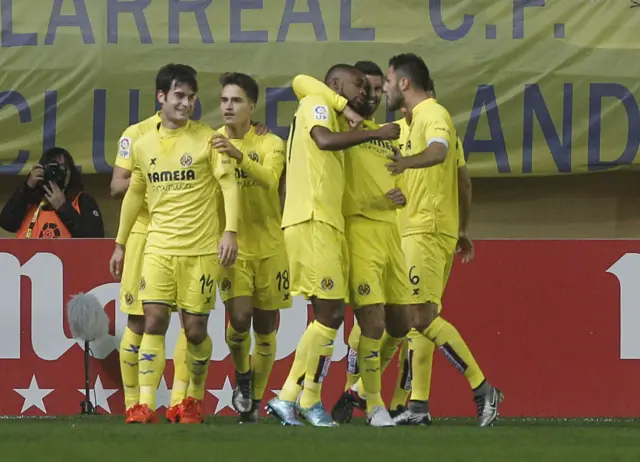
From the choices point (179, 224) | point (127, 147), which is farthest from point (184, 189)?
point (127, 147)

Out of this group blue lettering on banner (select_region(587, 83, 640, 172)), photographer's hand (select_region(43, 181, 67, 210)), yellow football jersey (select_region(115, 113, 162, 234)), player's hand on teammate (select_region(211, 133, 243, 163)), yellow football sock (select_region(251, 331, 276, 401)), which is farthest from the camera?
blue lettering on banner (select_region(587, 83, 640, 172))

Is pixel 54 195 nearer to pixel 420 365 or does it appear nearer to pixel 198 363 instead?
pixel 198 363

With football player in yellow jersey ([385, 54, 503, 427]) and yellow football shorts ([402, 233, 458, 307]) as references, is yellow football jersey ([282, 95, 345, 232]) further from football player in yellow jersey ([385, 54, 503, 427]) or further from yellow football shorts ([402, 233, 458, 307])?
yellow football shorts ([402, 233, 458, 307])

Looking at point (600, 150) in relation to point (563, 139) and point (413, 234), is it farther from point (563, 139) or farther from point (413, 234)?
point (413, 234)

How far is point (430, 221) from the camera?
29.7 ft

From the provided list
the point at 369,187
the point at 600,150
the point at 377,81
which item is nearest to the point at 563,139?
the point at 600,150

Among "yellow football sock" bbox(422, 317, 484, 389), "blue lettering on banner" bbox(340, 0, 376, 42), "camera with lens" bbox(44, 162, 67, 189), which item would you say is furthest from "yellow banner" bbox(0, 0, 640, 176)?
"yellow football sock" bbox(422, 317, 484, 389)

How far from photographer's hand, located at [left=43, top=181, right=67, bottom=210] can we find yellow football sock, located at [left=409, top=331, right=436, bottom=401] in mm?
3004

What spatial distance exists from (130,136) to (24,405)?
2.39m

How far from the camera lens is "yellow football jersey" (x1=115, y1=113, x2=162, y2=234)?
905cm

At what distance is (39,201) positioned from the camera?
36.4 feet

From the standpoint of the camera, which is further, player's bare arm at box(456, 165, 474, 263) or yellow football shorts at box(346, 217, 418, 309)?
player's bare arm at box(456, 165, 474, 263)

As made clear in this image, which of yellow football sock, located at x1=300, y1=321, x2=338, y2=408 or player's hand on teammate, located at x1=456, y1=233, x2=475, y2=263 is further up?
player's hand on teammate, located at x1=456, y1=233, x2=475, y2=263

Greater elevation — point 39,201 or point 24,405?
point 39,201
